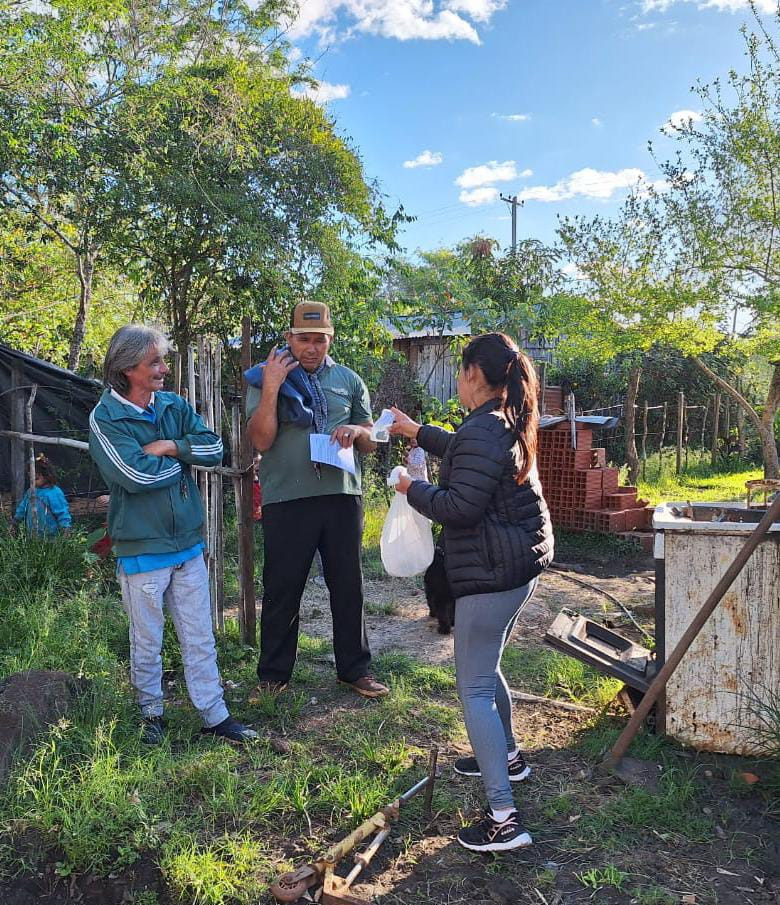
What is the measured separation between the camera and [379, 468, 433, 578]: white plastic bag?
3059 millimetres

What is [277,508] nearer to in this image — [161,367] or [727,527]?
[161,367]

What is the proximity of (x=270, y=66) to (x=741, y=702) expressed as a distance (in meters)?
10.2

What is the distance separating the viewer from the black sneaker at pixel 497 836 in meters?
2.59

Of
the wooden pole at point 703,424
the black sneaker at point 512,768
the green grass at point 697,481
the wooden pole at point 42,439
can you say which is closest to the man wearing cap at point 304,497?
the black sneaker at point 512,768

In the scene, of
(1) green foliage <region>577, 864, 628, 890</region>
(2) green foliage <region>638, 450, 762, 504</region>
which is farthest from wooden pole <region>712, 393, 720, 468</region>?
(1) green foliage <region>577, 864, 628, 890</region>

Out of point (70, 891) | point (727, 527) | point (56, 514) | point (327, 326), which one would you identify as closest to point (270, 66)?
point (56, 514)

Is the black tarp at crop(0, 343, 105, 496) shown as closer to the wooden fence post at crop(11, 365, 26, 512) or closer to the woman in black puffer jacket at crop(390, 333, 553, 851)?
the wooden fence post at crop(11, 365, 26, 512)

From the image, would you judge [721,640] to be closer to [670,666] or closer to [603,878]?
[670,666]

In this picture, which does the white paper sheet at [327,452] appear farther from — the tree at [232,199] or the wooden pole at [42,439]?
the tree at [232,199]

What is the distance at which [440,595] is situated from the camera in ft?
18.0

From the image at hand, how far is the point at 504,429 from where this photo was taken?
101 inches

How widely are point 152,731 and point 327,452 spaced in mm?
1552

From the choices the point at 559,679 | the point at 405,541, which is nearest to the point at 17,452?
the point at 405,541

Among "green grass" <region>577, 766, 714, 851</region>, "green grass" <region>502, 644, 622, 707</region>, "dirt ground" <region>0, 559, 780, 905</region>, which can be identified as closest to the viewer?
"dirt ground" <region>0, 559, 780, 905</region>
